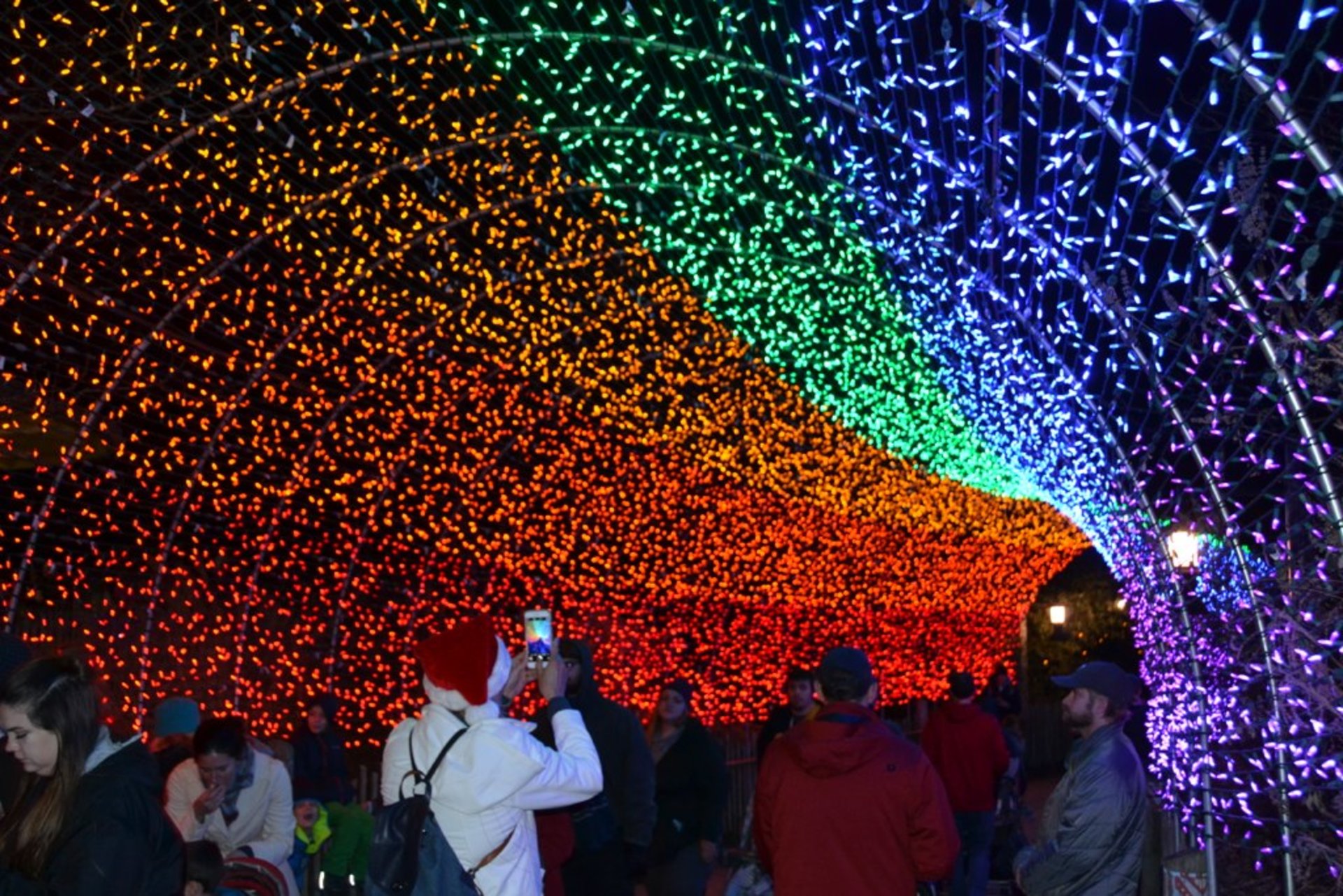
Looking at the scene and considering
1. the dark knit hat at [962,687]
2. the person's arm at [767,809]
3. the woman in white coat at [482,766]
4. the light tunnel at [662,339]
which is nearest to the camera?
the woman in white coat at [482,766]

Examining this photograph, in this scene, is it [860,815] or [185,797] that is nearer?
[860,815]

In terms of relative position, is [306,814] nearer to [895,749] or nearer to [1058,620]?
[895,749]

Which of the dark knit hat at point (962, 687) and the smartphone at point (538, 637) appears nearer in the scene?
the smartphone at point (538, 637)

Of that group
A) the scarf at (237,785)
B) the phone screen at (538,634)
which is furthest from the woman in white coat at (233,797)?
the phone screen at (538,634)

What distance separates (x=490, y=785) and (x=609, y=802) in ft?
9.96

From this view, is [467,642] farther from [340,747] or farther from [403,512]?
[403,512]

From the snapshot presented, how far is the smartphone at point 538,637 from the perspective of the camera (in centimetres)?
602

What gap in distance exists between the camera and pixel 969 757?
1093 cm

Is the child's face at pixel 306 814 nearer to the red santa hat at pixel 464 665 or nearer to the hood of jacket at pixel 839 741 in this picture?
the hood of jacket at pixel 839 741

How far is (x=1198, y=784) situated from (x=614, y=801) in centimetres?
287

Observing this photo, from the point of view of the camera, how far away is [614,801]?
26.1ft

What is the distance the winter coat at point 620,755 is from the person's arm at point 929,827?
2.42 m

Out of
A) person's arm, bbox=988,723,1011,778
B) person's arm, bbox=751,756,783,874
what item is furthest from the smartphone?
person's arm, bbox=988,723,1011,778

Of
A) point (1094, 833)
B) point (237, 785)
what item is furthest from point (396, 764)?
point (1094, 833)
